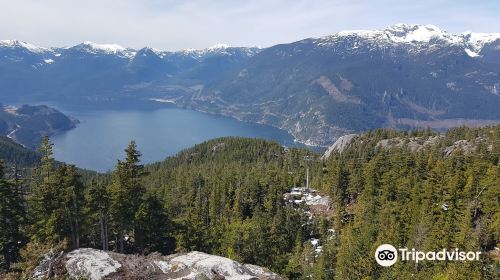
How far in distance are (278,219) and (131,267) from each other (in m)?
53.5

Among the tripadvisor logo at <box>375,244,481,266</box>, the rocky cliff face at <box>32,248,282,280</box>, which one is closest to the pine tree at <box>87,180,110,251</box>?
the rocky cliff face at <box>32,248,282,280</box>

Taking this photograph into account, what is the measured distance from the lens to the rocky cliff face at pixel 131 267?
31469mm

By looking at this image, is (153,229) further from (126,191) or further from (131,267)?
(131,267)

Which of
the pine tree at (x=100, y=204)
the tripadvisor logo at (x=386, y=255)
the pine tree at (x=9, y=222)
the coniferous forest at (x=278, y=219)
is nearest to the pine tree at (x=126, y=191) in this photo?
the coniferous forest at (x=278, y=219)

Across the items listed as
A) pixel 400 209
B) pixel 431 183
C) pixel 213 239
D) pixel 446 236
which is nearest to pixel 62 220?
pixel 213 239

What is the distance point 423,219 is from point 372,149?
327 ft

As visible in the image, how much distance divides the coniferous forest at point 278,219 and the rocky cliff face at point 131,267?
6.52ft

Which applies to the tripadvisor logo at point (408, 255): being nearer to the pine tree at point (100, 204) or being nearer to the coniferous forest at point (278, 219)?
the coniferous forest at point (278, 219)

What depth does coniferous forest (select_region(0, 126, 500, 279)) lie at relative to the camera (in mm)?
50625

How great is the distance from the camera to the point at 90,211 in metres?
54.1

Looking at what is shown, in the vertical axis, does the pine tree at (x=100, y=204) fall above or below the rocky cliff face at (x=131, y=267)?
below

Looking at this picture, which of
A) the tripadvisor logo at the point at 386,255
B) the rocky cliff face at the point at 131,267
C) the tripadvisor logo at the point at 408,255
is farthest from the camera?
the tripadvisor logo at the point at 386,255

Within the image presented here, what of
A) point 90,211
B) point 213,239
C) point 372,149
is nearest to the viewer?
point 90,211

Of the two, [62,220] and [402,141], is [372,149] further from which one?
[62,220]
